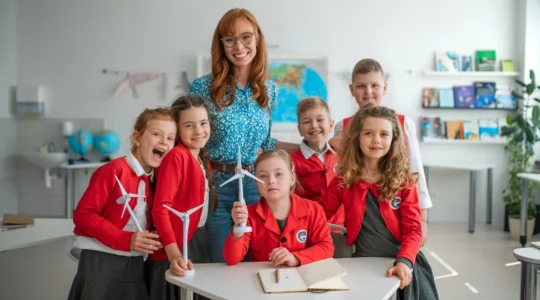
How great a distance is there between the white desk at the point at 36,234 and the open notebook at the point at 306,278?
4.75 ft

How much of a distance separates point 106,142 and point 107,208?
15.4 feet

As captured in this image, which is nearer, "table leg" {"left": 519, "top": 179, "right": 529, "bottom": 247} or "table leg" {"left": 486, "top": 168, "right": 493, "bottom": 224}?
"table leg" {"left": 519, "top": 179, "right": 529, "bottom": 247}

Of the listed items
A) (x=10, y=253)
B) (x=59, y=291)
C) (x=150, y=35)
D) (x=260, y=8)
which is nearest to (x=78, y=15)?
(x=150, y=35)

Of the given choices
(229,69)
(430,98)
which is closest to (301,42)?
(430,98)

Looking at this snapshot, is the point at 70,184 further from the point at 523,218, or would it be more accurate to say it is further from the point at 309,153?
the point at 523,218

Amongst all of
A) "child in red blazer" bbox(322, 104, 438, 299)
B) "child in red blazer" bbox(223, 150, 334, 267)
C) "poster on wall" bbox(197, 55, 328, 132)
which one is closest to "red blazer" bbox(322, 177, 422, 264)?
"child in red blazer" bbox(322, 104, 438, 299)

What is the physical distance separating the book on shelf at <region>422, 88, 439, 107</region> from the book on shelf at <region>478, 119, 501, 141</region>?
2.05 ft

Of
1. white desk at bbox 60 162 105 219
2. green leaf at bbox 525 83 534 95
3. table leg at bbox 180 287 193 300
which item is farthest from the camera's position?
white desk at bbox 60 162 105 219

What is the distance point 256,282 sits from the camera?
1.73 metres

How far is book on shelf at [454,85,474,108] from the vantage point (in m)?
6.51

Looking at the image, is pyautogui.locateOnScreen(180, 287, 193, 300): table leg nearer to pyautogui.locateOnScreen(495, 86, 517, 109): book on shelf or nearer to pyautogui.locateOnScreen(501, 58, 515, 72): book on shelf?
pyautogui.locateOnScreen(495, 86, 517, 109): book on shelf

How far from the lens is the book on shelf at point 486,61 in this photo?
21.4 feet

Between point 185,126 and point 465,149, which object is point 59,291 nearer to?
point 185,126

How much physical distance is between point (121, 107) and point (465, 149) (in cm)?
458
